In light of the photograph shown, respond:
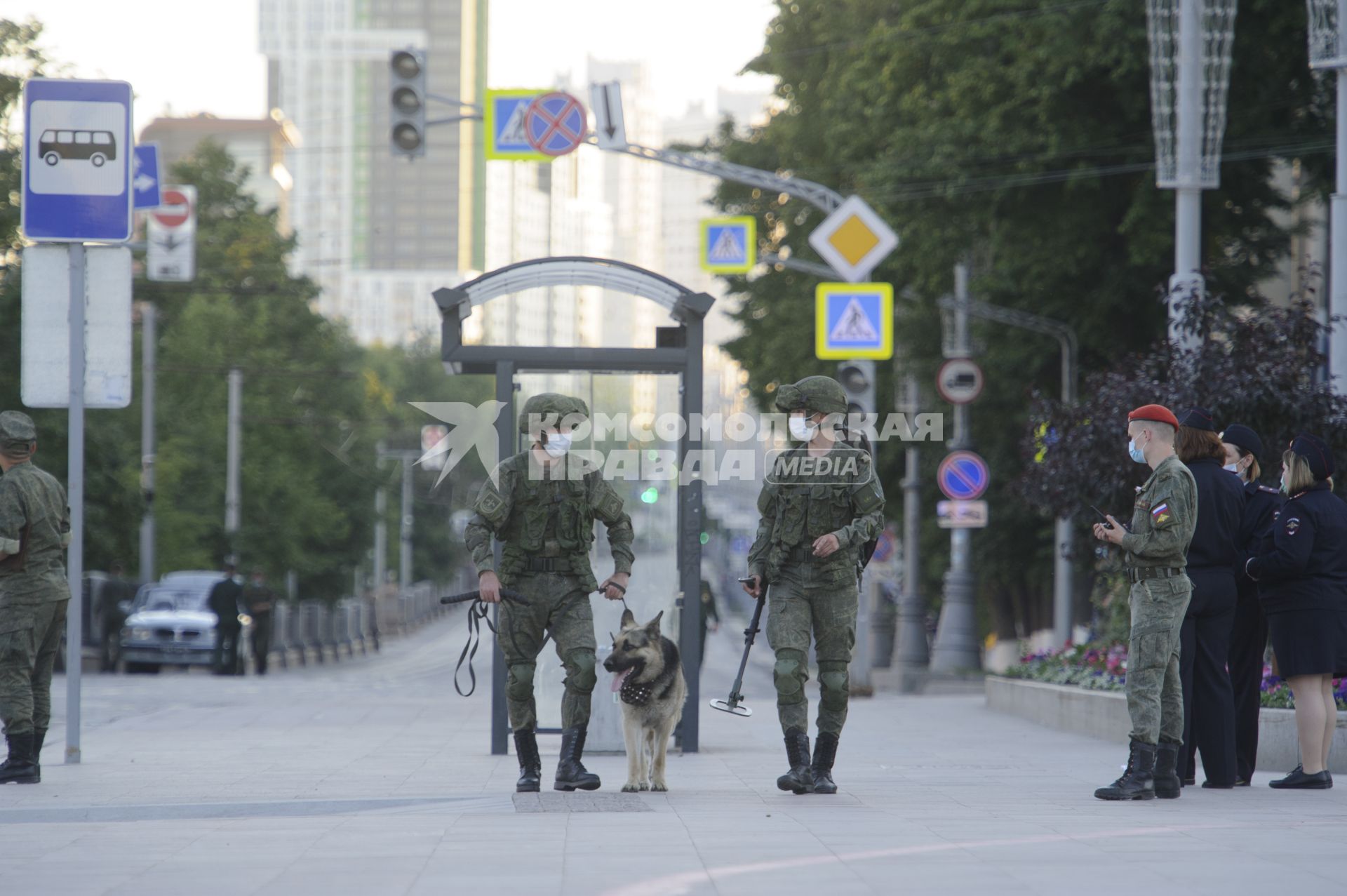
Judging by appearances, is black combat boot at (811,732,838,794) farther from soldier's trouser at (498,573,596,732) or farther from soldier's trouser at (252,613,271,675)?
soldier's trouser at (252,613,271,675)

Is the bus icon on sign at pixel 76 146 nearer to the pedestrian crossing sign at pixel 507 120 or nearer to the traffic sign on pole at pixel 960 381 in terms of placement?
the pedestrian crossing sign at pixel 507 120

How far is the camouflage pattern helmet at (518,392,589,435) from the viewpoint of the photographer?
944 centimetres

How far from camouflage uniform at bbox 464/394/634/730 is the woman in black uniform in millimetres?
3392

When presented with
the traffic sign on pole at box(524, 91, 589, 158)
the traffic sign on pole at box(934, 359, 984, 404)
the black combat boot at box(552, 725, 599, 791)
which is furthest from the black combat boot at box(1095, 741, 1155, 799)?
the traffic sign on pole at box(934, 359, 984, 404)

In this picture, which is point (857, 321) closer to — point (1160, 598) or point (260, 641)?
point (1160, 598)

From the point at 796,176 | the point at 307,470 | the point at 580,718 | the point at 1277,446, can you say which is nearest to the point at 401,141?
the point at 1277,446

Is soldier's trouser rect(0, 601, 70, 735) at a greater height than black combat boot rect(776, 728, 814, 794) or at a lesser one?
greater

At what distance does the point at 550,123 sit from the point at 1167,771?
510 inches

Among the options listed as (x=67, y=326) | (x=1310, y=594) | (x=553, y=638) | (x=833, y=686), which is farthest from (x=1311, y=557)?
(x=67, y=326)

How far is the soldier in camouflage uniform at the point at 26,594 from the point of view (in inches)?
397

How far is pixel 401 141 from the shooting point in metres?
19.5

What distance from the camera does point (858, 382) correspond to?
1852 cm

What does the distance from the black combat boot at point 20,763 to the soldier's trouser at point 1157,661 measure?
18.2 ft

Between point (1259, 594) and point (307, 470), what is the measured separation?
147 ft
